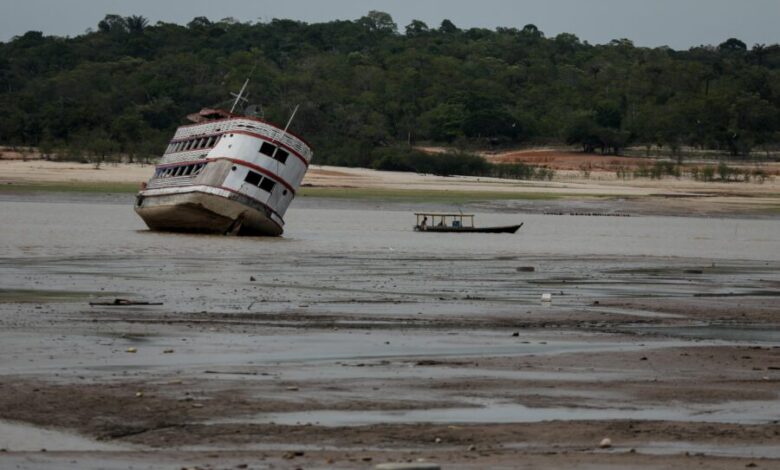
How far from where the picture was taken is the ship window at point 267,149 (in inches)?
1754

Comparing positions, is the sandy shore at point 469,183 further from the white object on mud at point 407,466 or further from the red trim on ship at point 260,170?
the white object on mud at point 407,466

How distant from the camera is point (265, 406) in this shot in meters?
12.6

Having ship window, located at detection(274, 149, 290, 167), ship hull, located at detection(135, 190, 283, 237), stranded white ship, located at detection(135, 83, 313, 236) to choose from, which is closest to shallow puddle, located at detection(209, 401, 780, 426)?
stranded white ship, located at detection(135, 83, 313, 236)

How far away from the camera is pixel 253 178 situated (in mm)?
44438

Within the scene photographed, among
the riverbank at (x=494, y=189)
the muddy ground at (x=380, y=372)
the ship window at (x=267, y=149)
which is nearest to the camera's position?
the muddy ground at (x=380, y=372)

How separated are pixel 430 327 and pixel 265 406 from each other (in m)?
7.27

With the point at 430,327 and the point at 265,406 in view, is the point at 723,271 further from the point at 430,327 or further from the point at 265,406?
the point at 265,406

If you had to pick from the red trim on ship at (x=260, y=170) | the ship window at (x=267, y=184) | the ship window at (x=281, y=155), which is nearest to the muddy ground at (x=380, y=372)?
the red trim on ship at (x=260, y=170)

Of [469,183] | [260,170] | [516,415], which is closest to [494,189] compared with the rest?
[469,183]

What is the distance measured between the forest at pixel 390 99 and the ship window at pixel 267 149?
5006 centimetres

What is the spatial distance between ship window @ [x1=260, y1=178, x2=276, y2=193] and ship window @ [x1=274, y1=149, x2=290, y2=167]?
0.77 m

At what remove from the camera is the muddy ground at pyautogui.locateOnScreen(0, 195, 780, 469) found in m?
10.9

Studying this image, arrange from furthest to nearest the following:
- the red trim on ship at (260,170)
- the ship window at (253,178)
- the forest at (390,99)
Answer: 1. the forest at (390,99)
2. the ship window at (253,178)
3. the red trim on ship at (260,170)

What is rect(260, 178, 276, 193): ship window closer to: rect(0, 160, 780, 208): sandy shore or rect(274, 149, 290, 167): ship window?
rect(274, 149, 290, 167): ship window
